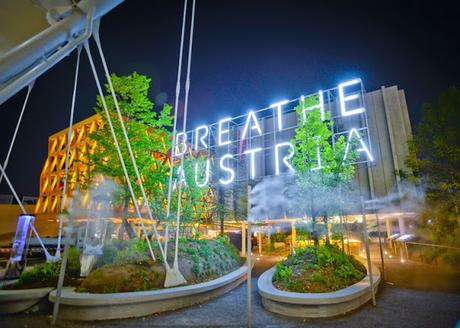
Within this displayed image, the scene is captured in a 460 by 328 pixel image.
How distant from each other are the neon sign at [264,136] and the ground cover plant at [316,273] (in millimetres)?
10583

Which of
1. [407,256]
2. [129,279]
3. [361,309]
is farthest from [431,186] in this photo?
[129,279]

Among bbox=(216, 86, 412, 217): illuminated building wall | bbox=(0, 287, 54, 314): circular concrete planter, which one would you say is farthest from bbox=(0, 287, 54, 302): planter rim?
bbox=(216, 86, 412, 217): illuminated building wall

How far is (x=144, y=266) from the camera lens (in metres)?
7.85

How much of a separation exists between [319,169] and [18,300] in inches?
448

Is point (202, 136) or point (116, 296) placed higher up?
point (202, 136)

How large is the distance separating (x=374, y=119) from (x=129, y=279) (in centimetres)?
2238

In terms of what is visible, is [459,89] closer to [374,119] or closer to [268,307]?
[374,119]

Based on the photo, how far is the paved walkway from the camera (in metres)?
5.55

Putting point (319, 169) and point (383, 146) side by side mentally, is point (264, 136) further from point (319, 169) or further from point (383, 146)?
point (319, 169)

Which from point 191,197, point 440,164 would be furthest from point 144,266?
point 440,164

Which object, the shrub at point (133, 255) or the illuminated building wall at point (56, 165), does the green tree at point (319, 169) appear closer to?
the shrub at point (133, 255)

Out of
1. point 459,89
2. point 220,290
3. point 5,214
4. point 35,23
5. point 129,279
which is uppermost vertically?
point 459,89

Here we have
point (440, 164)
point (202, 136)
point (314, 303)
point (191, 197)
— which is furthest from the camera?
point (202, 136)

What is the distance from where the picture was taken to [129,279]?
7152mm
